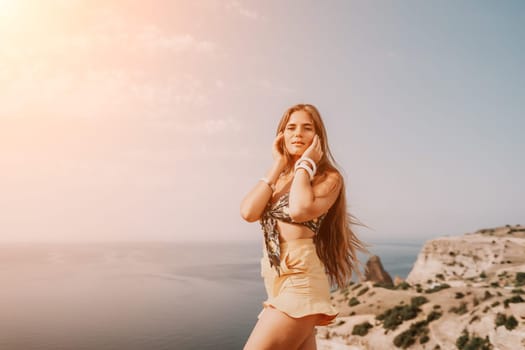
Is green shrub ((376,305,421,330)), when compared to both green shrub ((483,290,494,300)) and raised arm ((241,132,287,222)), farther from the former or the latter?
raised arm ((241,132,287,222))

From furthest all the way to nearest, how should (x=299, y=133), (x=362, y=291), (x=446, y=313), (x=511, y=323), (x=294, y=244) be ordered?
(x=362, y=291) → (x=446, y=313) → (x=511, y=323) → (x=299, y=133) → (x=294, y=244)

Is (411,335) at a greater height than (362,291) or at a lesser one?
greater

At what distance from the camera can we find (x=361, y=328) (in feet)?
125

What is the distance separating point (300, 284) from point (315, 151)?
1.06 m

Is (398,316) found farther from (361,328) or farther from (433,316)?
(361,328)

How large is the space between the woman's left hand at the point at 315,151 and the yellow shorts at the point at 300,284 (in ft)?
2.16

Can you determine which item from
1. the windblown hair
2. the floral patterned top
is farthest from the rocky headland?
the floral patterned top

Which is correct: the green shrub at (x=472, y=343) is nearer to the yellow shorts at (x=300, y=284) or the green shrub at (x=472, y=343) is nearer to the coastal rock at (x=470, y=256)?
the yellow shorts at (x=300, y=284)

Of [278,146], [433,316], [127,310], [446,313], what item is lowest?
[127,310]

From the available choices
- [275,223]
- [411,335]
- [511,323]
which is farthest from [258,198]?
[411,335]

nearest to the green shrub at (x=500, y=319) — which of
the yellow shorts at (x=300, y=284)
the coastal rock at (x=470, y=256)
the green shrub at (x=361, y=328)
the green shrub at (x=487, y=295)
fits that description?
the green shrub at (x=487, y=295)

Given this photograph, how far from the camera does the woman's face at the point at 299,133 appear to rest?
11.5 feet

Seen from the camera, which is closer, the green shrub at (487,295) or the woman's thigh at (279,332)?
the woman's thigh at (279,332)

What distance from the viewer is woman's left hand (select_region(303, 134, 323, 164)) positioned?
11.0 ft
